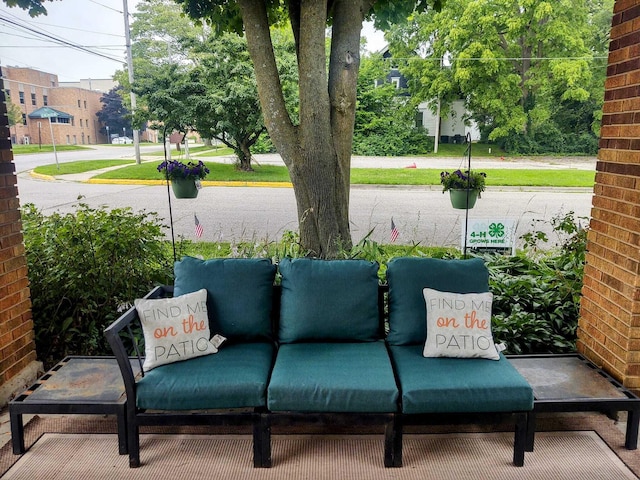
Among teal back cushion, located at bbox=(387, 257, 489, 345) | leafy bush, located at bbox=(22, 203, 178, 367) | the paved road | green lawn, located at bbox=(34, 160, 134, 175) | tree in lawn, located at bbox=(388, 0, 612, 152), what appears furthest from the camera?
tree in lawn, located at bbox=(388, 0, 612, 152)

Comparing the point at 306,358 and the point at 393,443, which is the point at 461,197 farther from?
the point at 393,443

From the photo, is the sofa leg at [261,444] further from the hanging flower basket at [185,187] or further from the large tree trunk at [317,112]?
the hanging flower basket at [185,187]

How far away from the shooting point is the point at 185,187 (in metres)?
4.21

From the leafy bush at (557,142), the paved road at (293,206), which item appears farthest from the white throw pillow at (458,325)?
the leafy bush at (557,142)

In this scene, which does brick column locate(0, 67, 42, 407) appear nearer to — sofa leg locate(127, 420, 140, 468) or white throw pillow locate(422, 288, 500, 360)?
sofa leg locate(127, 420, 140, 468)

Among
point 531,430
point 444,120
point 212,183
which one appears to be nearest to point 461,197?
point 531,430

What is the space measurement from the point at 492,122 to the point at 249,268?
17.2m

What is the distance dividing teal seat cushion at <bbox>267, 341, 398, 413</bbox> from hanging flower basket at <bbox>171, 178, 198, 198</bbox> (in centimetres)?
254

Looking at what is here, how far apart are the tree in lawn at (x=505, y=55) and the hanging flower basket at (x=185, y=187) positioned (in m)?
12.2

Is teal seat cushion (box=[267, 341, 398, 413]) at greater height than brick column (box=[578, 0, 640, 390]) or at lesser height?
lesser

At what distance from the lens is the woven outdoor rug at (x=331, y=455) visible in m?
1.90

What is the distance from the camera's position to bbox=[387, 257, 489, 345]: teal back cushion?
227cm

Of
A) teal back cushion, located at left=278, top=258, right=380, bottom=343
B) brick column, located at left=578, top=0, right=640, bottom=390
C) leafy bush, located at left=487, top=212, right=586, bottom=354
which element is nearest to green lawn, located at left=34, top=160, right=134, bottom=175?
teal back cushion, located at left=278, top=258, right=380, bottom=343

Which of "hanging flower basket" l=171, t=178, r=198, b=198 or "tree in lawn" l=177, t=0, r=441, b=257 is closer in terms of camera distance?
"tree in lawn" l=177, t=0, r=441, b=257
